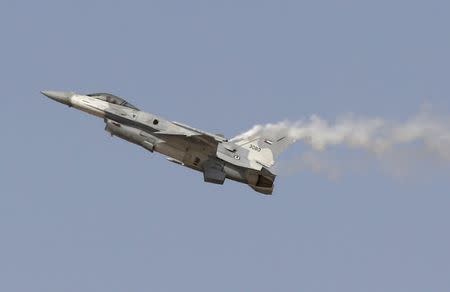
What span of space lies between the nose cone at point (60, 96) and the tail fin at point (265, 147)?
26.0 ft

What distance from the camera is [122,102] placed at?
40562 mm

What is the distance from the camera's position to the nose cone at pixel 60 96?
40562 millimetres

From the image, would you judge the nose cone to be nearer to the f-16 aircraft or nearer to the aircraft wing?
the f-16 aircraft

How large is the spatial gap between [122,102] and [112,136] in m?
1.96

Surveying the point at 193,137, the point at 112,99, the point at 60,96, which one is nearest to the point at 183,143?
the point at 193,137

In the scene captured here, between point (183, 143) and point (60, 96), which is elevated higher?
point (60, 96)

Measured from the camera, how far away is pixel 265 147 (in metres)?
41.0

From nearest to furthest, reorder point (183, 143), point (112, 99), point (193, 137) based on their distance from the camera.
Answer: point (193, 137)
point (183, 143)
point (112, 99)

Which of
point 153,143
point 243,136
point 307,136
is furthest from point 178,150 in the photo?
point 307,136

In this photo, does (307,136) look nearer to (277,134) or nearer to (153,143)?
(277,134)

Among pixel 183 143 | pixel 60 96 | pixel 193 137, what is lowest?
pixel 183 143

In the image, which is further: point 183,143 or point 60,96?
point 60,96

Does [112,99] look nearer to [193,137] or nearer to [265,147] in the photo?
[193,137]

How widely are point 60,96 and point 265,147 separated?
9.73m
